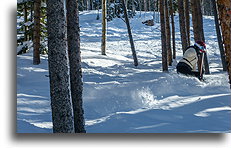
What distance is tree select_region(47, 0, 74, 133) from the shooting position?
350 cm

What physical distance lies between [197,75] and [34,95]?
4.10m

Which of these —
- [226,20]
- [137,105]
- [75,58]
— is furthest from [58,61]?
[137,105]

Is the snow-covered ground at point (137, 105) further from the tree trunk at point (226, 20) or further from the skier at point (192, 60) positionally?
the tree trunk at point (226, 20)

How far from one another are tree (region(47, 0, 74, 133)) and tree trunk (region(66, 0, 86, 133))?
644 mm

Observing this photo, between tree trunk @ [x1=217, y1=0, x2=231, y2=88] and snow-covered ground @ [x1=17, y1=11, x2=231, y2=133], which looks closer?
tree trunk @ [x1=217, y1=0, x2=231, y2=88]

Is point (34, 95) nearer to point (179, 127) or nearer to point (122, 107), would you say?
point (122, 107)

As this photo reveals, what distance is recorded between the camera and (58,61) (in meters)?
3.52

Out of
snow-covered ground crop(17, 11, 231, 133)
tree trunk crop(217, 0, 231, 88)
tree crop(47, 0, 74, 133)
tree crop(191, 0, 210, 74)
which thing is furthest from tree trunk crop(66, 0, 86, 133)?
tree crop(191, 0, 210, 74)

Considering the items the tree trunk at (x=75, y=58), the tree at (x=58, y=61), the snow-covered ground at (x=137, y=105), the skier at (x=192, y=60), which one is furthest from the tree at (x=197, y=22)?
the tree at (x=58, y=61)

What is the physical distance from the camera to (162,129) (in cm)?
408

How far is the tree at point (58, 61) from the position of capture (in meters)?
3.50

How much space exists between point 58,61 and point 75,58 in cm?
76

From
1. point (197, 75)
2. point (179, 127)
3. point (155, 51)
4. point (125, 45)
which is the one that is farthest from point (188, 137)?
point (125, 45)

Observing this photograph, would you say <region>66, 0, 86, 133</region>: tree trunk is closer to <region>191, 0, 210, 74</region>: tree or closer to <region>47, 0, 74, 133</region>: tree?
<region>47, 0, 74, 133</region>: tree
